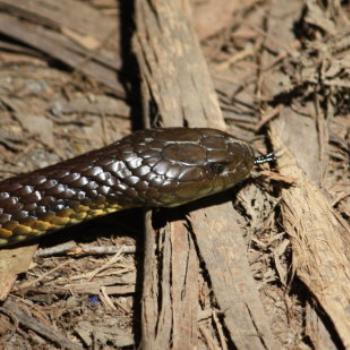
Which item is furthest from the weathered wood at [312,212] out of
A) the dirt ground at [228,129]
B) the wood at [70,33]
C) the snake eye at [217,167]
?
the wood at [70,33]

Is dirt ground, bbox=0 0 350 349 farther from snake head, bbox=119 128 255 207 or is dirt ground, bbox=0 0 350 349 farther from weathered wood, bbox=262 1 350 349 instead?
snake head, bbox=119 128 255 207

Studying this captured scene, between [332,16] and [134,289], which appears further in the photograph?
[332,16]

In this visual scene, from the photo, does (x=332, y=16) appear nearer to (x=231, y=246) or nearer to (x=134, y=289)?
(x=231, y=246)

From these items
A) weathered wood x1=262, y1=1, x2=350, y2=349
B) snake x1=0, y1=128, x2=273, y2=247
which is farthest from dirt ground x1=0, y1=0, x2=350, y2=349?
snake x1=0, y1=128, x2=273, y2=247

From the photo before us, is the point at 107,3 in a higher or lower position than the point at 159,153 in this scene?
higher

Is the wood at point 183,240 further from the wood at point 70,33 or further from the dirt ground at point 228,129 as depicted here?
the wood at point 70,33

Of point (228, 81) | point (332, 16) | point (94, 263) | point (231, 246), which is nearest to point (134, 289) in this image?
point (94, 263)
